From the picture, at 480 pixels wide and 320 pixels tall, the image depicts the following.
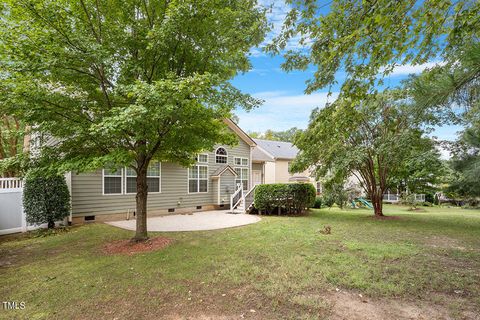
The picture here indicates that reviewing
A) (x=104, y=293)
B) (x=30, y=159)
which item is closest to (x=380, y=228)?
(x=104, y=293)

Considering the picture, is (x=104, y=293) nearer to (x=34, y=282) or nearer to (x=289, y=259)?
(x=34, y=282)

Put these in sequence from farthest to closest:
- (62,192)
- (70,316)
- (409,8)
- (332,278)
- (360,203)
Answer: (360,203) → (62,192) → (332,278) → (70,316) → (409,8)

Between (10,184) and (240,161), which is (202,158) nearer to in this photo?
(240,161)

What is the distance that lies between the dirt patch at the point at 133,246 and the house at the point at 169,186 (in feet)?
7.92

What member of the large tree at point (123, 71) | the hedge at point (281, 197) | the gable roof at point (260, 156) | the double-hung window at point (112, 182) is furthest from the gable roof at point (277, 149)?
the large tree at point (123, 71)

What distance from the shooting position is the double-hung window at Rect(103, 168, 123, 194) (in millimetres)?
10992

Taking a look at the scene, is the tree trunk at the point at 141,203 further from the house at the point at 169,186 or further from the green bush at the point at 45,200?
the green bush at the point at 45,200

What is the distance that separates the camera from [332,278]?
4.30 m

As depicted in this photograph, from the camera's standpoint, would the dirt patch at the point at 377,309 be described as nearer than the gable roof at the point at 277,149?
Yes

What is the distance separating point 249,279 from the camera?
4.34 metres

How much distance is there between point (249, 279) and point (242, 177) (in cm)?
1264

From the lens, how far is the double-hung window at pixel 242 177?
16.6 m

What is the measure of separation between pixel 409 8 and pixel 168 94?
146 inches

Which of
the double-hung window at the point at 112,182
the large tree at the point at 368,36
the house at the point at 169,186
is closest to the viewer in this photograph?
the large tree at the point at 368,36
